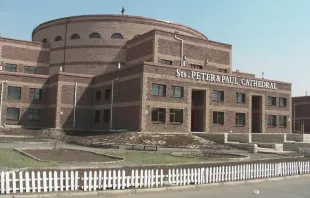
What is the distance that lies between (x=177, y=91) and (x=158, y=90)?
7.21 feet

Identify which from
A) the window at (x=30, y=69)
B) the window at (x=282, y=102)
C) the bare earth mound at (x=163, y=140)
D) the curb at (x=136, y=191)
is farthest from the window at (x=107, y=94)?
the curb at (x=136, y=191)

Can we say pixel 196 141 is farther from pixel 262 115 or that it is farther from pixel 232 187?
pixel 232 187

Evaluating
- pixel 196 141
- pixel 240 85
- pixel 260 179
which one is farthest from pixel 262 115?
pixel 260 179

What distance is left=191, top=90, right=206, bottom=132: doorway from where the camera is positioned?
38406 mm

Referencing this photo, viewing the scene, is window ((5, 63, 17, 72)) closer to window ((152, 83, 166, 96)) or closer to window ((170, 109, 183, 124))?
window ((152, 83, 166, 96))

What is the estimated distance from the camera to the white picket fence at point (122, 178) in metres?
9.54

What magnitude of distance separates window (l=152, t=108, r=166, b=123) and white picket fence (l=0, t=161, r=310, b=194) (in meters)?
20.9

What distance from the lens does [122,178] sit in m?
10.6

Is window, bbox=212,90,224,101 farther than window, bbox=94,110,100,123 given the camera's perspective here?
No

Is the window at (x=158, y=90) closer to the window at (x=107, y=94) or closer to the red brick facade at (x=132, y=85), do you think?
the red brick facade at (x=132, y=85)

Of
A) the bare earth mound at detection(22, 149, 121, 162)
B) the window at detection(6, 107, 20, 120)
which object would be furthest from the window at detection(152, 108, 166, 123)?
the window at detection(6, 107, 20, 120)

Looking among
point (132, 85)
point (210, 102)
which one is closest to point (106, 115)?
point (132, 85)

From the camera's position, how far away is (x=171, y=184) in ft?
37.3

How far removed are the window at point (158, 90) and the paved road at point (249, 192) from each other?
2252 centimetres
